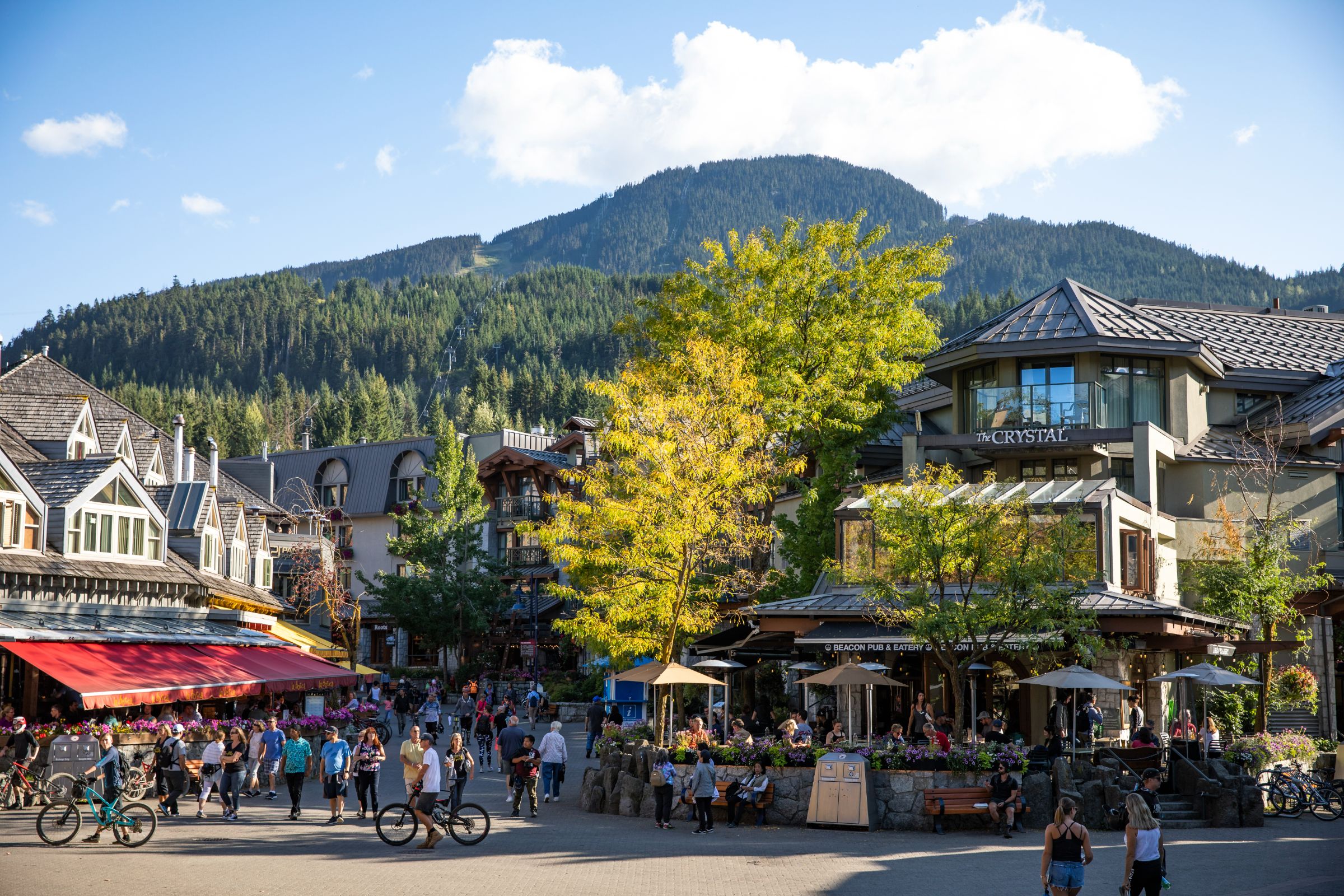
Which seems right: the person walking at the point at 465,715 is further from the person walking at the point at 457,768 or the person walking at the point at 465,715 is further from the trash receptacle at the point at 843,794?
the trash receptacle at the point at 843,794

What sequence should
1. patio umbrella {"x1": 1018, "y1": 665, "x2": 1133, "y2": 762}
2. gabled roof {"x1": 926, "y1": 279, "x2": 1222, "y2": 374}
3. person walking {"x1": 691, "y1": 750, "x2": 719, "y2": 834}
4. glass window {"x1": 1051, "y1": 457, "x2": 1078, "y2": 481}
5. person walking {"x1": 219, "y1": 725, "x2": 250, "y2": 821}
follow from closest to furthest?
person walking {"x1": 691, "y1": 750, "x2": 719, "y2": 834} < person walking {"x1": 219, "y1": 725, "x2": 250, "y2": 821} < patio umbrella {"x1": 1018, "y1": 665, "x2": 1133, "y2": 762} < gabled roof {"x1": 926, "y1": 279, "x2": 1222, "y2": 374} < glass window {"x1": 1051, "y1": 457, "x2": 1078, "y2": 481}

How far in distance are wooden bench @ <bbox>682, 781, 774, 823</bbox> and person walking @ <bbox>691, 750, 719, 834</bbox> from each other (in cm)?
61

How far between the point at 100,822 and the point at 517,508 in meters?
48.0

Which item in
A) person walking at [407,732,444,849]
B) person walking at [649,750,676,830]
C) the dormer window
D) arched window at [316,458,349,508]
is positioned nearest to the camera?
person walking at [407,732,444,849]

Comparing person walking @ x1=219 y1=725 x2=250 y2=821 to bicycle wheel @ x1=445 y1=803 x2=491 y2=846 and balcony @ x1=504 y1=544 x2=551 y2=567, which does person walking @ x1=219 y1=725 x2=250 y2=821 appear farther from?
balcony @ x1=504 y1=544 x2=551 y2=567

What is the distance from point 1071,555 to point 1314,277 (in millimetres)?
170364

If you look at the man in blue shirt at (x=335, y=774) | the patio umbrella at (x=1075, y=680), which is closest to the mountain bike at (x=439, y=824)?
the man in blue shirt at (x=335, y=774)

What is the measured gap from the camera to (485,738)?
33.8m

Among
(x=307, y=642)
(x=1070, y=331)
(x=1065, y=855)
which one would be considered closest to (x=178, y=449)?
(x=307, y=642)

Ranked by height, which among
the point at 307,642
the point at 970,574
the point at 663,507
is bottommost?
the point at 307,642

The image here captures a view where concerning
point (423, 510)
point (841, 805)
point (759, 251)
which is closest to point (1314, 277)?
point (423, 510)

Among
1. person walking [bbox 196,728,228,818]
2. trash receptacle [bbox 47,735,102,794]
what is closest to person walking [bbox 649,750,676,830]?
person walking [bbox 196,728,228,818]

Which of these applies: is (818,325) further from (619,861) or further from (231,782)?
(619,861)

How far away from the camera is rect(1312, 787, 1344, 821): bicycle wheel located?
24266mm
